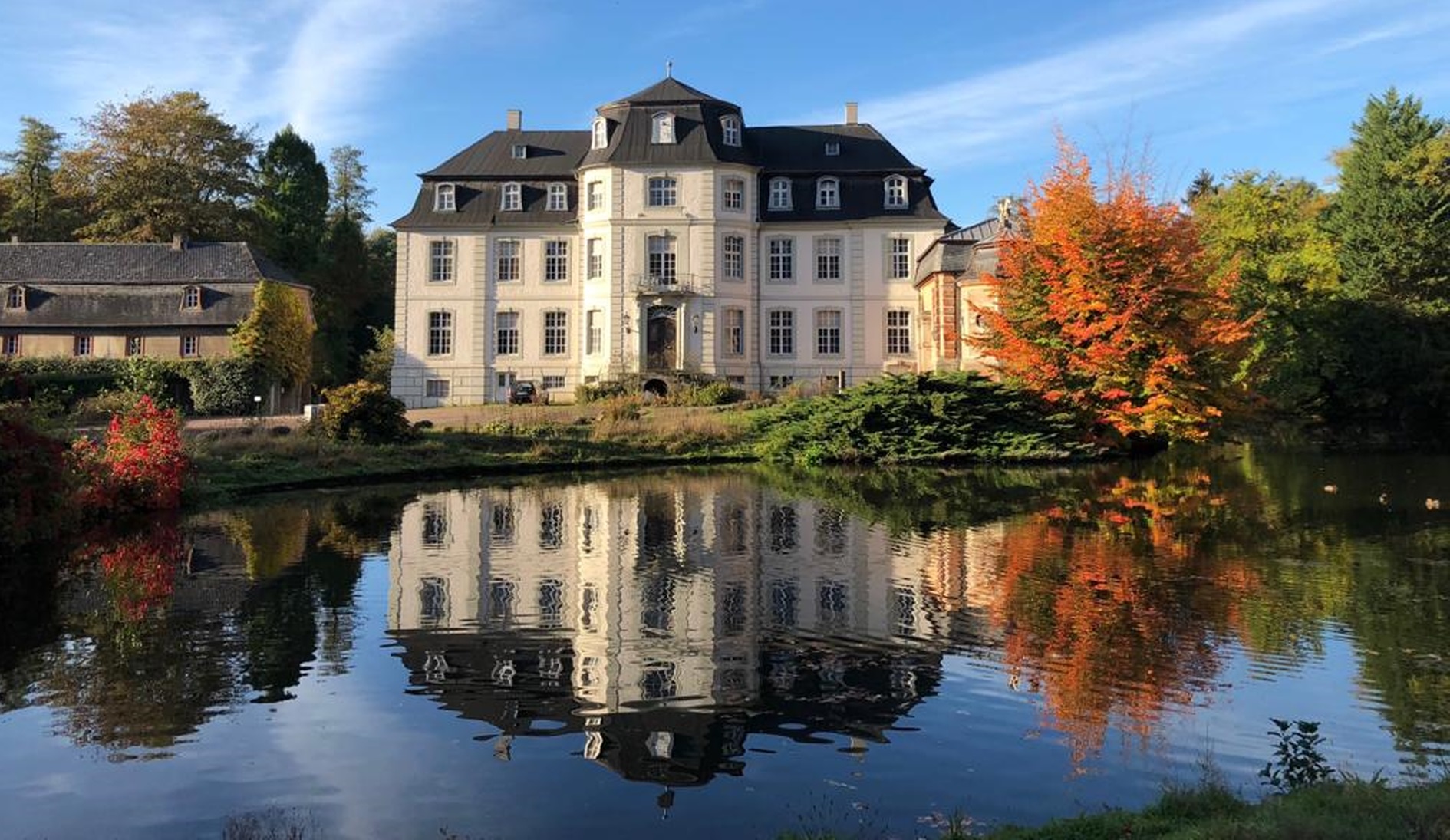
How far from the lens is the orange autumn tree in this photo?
28578 millimetres

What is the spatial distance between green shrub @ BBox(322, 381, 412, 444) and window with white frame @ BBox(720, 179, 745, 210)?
18.7 meters

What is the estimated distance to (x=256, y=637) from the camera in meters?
9.94

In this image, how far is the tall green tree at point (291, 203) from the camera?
176 feet

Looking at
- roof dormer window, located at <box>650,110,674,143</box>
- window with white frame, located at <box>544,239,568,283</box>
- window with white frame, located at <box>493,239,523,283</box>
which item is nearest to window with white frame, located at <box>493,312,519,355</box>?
window with white frame, located at <box>493,239,523,283</box>

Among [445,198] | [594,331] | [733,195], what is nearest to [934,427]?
[733,195]

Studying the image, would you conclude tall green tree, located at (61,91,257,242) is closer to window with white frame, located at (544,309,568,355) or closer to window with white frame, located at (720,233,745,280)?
window with white frame, located at (544,309,568,355)

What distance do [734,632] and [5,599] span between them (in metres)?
8.15

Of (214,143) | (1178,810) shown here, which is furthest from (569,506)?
(214,143)

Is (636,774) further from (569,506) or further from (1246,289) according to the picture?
(1246,289)

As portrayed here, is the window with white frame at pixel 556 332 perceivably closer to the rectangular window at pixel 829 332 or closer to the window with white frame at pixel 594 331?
the window with white frame at pixel 594 331

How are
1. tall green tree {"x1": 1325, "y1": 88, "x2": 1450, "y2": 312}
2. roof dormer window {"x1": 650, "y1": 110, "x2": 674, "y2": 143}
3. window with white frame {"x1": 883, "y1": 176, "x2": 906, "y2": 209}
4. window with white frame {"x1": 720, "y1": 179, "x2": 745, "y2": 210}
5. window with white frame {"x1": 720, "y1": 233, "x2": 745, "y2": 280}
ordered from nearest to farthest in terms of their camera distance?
tall green tree {"x1": 1325, "y1": 88, "x2": 1450, "y2": 312} < roof dormer window {"x1": 650, "y1": 110, "x2": 674, "y2": 143} < window with white frame {"x1": 720, "y1": 179, "x2": 745, "y2": 210} < window with white frame {"x1": 720, "y1": 233, "x2": 745, "y2": 280} < window with white frame {"x1": 883, "y1": 176, "x2": 906, "y2": 209}

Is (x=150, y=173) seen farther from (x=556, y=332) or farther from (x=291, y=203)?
(x=556, y=332)

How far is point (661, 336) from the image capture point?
42.6 metres

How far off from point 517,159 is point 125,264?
16666mm
